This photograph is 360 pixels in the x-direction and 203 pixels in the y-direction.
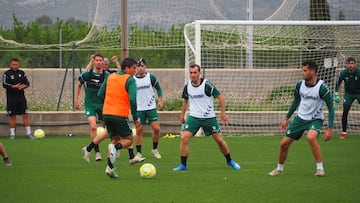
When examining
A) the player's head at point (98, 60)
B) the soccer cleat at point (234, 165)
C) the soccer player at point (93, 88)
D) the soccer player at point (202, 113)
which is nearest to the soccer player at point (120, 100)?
the soccer player at point (202, 113)

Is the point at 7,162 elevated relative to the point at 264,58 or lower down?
lower down

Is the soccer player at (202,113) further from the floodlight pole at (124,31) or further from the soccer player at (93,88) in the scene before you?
the floodlight pole at (124,31)

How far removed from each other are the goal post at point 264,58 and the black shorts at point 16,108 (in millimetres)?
4658

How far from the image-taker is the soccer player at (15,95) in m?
20.4

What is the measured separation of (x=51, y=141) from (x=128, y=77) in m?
8.04

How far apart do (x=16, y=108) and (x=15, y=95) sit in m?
0.40

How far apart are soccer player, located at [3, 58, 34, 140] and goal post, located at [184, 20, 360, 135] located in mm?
4629

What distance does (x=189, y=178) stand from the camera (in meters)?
11.8

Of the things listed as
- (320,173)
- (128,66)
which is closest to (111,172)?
(128,66)

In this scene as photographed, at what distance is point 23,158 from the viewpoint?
15.2 meters

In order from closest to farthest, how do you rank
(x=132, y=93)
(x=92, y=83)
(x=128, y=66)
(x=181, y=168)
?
(x=132, y=93)
(x=128, y=66)
(x=181, y=168)
(x=92, y=83)

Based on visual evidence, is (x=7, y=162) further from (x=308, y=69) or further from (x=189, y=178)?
(x=308, y=69)

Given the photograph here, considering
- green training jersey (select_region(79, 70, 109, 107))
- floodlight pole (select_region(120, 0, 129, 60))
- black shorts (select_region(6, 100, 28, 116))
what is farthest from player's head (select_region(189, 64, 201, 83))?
Answer: black shorts (select_region(6, 100, 28, 116))

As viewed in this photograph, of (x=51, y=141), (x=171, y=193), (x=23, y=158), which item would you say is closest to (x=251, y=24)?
(x=51, y=141)
